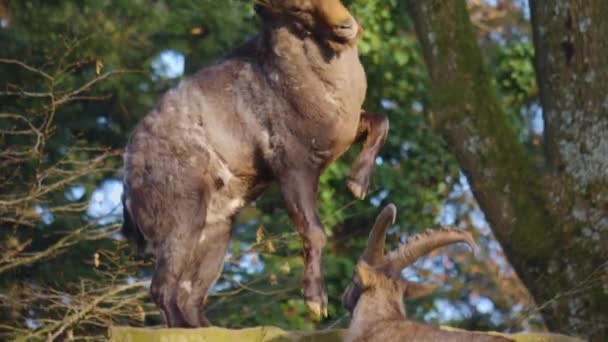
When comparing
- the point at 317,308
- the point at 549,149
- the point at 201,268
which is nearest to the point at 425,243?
the point at 317,308

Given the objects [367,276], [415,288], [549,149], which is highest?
[367,276]

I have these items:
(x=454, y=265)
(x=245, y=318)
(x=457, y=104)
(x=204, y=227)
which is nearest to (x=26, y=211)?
(x=245, y=318)

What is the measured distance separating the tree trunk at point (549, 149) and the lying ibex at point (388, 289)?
10.3ft

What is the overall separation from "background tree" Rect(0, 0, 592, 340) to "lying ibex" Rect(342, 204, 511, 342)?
7.44 feet

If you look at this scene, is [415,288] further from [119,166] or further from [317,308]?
[119,166]

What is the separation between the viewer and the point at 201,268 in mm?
5844

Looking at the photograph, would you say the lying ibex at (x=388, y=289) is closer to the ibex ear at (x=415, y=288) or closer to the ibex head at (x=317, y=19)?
the ibex ear at (x=415, y=288)

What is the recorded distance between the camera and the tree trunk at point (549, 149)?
9070 mm

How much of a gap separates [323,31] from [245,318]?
18.2 ft

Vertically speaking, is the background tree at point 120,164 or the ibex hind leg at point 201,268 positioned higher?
the ibex hind leg at point 201,268

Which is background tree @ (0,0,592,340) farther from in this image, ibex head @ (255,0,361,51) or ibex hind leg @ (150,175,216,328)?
ibex head @ (255,0,361,51)

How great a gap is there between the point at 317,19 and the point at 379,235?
0.96 meters

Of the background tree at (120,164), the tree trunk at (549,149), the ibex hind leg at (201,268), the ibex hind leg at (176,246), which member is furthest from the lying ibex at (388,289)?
the tree trunk at (549,149)

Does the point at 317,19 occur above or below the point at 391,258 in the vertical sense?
above
